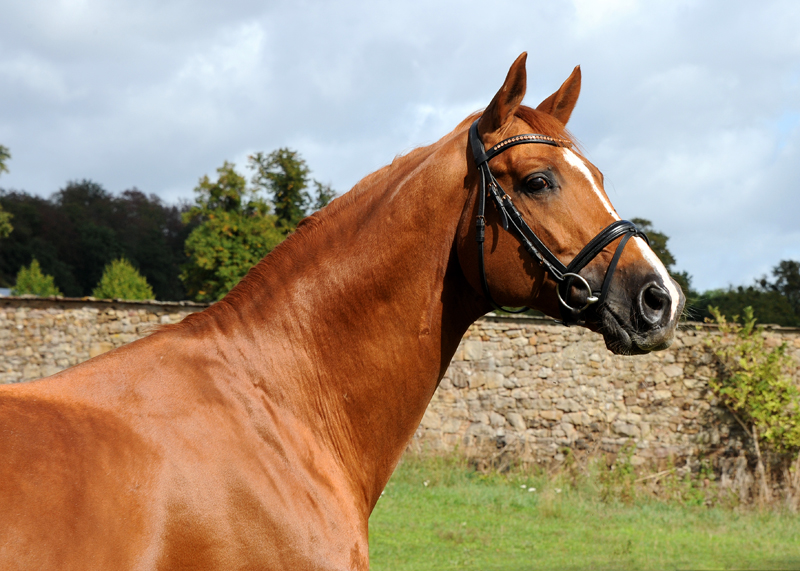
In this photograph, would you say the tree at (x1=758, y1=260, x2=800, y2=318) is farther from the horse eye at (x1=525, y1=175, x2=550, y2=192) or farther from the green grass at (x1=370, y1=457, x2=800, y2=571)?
the horse eye at (x1=525, y1=175, x2=550, y2=192)

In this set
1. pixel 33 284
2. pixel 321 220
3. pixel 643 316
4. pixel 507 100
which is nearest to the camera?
pixel 643 316

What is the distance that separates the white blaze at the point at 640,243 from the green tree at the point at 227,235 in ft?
50.6

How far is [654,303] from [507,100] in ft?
2.65

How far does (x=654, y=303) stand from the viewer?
1.95 metres

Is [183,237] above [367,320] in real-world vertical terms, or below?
above

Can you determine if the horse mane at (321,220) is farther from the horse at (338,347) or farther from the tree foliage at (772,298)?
the tree foliage at (772,298)

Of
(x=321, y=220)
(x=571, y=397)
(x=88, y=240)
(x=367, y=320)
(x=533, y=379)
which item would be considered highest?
(x=88, y=240)

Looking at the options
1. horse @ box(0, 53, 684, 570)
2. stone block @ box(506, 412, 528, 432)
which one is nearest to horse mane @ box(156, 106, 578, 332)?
horse @ box(0, 53, 684, 570)

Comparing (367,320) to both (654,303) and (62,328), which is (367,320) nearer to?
(654,303)

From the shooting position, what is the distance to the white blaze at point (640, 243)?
1.93m

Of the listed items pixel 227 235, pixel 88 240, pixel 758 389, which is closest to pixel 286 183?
pixel 227 235

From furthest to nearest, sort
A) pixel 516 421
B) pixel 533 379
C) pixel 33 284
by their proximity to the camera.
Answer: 1. pixel 33 284
2. pixel 533 379
3. pixel 516 421

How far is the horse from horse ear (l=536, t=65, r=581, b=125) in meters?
0.21

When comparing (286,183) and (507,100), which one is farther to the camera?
(286,183)
